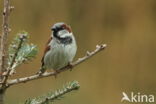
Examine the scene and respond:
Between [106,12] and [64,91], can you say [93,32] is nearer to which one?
[106,12]

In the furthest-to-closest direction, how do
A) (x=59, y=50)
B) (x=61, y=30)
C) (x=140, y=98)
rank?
(x=140, y=98), (x=59, y=50), (x=61, y=30)

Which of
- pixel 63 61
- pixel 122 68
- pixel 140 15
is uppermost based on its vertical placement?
pixel 63 61

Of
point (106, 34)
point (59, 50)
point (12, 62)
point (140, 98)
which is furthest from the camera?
point (106, 34)

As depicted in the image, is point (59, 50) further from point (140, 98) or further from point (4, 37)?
point (140, 98)

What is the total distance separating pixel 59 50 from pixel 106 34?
10.3ft

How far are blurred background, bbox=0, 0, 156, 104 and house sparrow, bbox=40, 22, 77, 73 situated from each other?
2670 millimetres

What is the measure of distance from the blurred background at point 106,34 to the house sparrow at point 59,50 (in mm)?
2670

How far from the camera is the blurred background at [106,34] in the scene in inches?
191

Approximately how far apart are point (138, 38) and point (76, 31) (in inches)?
22.7

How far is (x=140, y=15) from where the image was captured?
204 inches

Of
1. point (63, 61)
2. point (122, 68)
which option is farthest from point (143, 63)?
point (63, 61)

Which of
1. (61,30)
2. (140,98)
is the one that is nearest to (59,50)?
(61,30)

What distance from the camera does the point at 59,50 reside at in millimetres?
1957

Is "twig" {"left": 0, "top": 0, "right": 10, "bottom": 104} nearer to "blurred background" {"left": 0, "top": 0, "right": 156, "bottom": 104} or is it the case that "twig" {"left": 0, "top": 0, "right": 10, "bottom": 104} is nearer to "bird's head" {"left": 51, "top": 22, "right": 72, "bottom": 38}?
"bird's head" {"left": 51, "top": 22, "right": 72, "bottom": 38}
